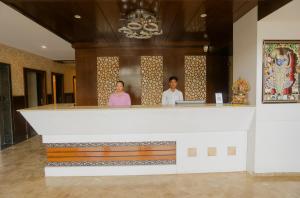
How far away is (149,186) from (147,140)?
0.67 m

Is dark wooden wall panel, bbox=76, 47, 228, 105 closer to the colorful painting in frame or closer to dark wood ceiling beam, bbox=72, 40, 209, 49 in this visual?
dark wood ceiling beam, bbox=72, 40, 209, 49

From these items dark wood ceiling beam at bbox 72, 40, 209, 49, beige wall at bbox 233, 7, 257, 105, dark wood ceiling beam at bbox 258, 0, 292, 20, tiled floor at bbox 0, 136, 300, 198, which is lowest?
tiled floor at bbox 0, 136, 300, 198

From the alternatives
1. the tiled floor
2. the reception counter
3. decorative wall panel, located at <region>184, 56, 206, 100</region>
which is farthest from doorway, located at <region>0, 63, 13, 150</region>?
decorative wall panel, located at <region>184, 56, 206, 100</region>

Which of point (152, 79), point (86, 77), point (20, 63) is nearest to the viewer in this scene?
point (86, 77)

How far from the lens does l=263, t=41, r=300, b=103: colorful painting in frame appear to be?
301 centimetres

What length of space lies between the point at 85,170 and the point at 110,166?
0.40 metres

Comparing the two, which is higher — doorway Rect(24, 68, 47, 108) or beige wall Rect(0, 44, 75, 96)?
beige wall Rect(0, 44, 75, 96)

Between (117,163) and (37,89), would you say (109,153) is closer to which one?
(117,163)

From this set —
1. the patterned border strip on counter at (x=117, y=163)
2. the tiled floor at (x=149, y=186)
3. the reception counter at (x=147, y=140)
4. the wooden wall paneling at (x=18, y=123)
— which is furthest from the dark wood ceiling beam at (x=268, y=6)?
the wooden wall paneling at (x=18, y=123)

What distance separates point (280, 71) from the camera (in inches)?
120

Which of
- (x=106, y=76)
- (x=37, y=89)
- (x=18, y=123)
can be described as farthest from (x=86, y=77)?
(x=37, y=89)

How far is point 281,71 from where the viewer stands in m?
3.04

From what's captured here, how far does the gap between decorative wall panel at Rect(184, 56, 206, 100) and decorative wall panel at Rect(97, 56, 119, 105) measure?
1871 millimetres

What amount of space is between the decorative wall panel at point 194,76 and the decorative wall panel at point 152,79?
2.28 ft
